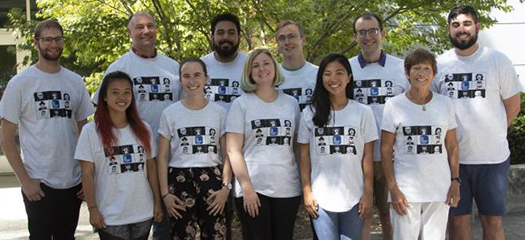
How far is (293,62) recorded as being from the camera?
5043mm

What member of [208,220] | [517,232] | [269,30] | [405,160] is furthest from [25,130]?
[517,232]

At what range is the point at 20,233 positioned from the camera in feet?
23.9

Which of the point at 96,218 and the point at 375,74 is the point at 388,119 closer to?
the point at 375,74

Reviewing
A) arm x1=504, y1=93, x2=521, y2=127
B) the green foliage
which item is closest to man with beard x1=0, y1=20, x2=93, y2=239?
arm x1=504, y1=93, x2=521, y2=127

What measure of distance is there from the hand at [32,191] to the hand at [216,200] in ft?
4.09

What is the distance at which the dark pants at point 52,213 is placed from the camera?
4.55 metres

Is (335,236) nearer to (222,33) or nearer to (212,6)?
(222,33)

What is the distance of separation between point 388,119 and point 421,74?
41cm

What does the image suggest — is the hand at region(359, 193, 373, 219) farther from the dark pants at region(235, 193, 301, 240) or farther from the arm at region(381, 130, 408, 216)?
the dark pants at region(235, 193, 301, 240)

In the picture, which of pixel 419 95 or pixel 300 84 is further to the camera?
pixel 300 84

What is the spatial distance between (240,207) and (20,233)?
3.88 metres

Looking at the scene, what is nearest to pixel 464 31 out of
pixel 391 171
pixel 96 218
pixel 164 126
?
pixel 391 171

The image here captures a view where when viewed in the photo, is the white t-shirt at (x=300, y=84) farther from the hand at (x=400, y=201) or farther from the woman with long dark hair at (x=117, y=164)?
the woman with long dark hair at (x=117, y=164)

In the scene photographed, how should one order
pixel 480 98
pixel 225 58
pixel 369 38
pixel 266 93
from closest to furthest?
pixel 266 93 → pixel 480 98 → pixel 369 38 → pixel 225 58
